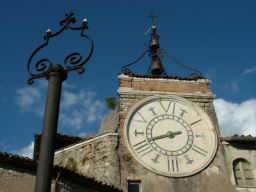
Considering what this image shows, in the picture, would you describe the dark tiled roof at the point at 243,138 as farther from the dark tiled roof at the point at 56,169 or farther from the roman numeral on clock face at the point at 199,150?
the dark tiled roof at the point at 56,169

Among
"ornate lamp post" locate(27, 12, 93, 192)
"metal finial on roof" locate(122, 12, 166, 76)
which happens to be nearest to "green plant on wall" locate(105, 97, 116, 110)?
"metal finial on roof" locate(122, 12, 166, 76)

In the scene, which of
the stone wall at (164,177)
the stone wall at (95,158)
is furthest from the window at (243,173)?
the stone wall at (95,158)

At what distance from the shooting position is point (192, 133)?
1180 cm

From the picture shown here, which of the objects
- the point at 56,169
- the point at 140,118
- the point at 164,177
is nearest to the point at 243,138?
the point at 164,177

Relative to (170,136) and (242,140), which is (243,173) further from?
(170,136)

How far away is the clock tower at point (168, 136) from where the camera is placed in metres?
10.6

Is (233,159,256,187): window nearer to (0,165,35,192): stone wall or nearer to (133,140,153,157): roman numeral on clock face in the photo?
(133,140,153,157): roman numeral on clock face

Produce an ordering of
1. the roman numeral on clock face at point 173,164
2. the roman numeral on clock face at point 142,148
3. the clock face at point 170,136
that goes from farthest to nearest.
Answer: the roman numeral on clock face at point 142,148, the clock face at point 170,136, the roman numeral on clock face at point 173,164

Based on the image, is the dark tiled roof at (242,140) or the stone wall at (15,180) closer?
the stone wall at (15,180)

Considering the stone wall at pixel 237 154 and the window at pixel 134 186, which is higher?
the stone wall at pixel 237 154

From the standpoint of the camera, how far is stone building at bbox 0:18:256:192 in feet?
34.8

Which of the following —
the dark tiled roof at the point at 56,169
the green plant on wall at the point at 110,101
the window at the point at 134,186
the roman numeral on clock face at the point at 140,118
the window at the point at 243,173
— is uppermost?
the green plant on wall at the point at 110,101

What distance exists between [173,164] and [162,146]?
0.64m

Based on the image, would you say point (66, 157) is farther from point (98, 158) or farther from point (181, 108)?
point (181, 108)
